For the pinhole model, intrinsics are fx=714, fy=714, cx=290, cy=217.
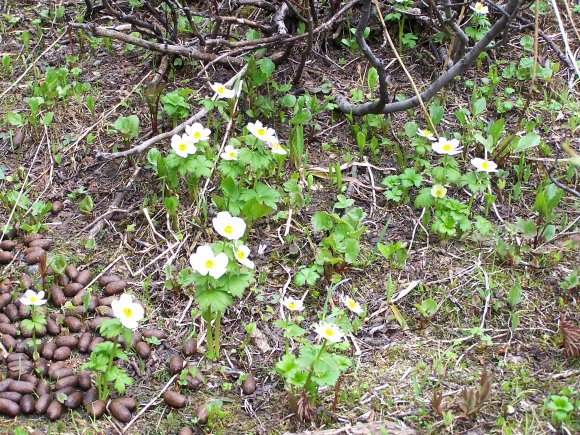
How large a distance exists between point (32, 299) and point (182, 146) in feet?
2.95

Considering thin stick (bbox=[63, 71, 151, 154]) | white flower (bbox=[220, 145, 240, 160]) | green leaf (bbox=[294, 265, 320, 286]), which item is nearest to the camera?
green leaf (bbox=[294, 265, 320, 286])

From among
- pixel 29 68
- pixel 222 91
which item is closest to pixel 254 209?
pixel 222 91

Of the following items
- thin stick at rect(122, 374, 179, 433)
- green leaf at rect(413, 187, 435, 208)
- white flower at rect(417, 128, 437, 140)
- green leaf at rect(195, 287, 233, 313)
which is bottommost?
thin stick at rect(122, 374, 179, 433)

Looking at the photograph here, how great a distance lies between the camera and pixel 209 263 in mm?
2490

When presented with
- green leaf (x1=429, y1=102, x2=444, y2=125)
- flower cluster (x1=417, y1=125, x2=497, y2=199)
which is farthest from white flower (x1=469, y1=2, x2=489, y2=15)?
flower cluster (x1=417, y1=125, x2=497, y2=199)

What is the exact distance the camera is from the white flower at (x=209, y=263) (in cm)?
247

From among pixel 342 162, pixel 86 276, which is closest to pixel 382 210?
pixel 342 162

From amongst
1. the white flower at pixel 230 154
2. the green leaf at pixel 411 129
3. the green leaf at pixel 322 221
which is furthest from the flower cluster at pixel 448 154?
the white flower at pixel 230 154

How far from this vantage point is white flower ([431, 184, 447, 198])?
3242mm

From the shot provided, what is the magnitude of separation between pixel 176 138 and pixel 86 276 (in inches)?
28.1

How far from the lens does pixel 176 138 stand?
311cm

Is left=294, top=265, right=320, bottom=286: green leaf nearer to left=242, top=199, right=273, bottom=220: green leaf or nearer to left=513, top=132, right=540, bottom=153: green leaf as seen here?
left=242, top=199, right=273, bottom=220: green leaf

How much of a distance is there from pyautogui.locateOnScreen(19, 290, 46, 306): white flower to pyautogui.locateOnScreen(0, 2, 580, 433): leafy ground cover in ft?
0.28

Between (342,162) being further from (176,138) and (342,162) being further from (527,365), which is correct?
(527,365)
